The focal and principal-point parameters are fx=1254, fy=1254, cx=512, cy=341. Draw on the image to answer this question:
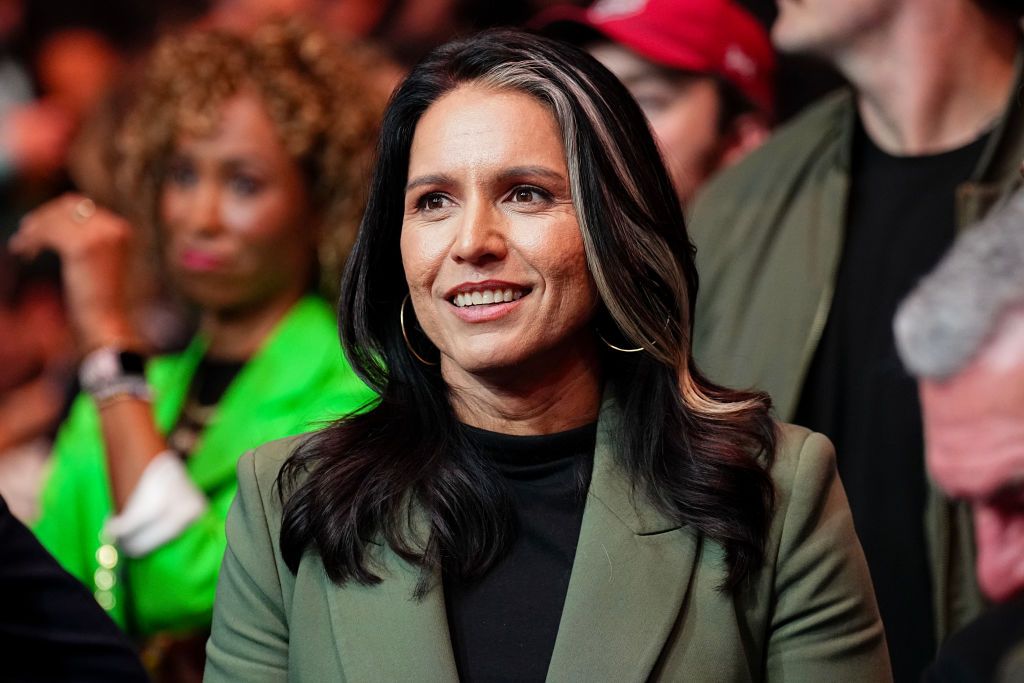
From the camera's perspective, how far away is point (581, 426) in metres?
1.78

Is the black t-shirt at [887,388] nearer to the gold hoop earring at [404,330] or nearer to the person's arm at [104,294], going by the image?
the gold hoop earring at [404,330]

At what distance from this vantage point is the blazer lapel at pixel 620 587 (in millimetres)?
1558

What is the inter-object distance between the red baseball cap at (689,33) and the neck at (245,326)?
90 centimetres

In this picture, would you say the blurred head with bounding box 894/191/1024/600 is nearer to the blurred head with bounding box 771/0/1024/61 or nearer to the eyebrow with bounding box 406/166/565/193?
the eyebrow with bounding box 406/166/565/193

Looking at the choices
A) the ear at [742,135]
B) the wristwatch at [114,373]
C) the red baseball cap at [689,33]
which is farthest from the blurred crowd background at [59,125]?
the ear at [742,135]

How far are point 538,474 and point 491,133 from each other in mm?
474

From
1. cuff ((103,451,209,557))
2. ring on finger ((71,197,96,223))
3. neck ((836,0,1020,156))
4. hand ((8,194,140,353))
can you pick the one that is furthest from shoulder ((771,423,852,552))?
ring on finger ((71,197,96,223))

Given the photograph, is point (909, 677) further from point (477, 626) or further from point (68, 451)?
point (68, 451)

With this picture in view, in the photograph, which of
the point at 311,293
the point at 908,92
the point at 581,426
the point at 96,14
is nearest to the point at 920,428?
the point at 908,92

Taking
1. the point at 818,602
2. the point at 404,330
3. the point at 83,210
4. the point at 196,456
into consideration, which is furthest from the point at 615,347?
the point at 83,210

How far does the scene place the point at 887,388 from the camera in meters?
2.33

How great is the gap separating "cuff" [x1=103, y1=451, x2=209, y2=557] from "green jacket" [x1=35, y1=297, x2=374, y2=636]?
0.07ft

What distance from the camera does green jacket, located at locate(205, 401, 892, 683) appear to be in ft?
5.16

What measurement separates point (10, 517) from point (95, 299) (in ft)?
5.55
